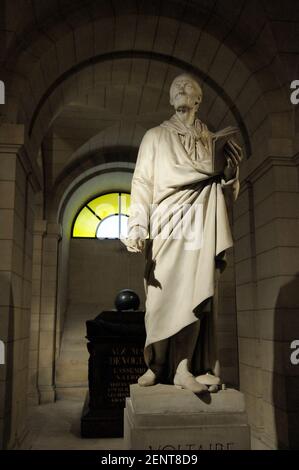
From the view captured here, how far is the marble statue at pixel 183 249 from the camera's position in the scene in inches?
108

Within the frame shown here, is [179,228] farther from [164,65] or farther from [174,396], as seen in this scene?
[164,65]

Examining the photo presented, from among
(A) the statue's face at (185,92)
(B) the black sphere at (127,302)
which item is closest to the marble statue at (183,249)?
(A) the statue's face at (185,92)

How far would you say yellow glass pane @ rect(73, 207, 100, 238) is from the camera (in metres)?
12.6

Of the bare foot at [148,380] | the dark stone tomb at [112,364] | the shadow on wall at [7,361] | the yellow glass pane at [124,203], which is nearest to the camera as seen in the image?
the bare foot at [148,380]

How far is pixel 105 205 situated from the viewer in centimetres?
1267

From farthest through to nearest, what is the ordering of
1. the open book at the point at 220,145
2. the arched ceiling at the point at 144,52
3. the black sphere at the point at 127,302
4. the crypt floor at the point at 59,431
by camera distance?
the black sphere at the point at 127,302
the crypt floor at the point at 59,431
the arched ceiling at the point at 144,52
the open book at the point at 220,145

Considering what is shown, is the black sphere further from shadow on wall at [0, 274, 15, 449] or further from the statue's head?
the statue's head

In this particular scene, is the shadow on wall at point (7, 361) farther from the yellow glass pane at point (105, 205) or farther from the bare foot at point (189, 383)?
the yellow glass pane at point (105, 205)

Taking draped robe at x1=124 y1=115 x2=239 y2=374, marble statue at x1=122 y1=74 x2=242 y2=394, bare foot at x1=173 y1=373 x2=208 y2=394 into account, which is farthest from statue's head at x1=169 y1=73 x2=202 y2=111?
bare foot at x1=173 y1=373 x2=208 y2=394

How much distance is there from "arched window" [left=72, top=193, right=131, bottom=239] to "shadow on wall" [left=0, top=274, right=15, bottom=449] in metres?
7.90

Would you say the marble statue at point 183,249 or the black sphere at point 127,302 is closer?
the marble statue at point 183,249

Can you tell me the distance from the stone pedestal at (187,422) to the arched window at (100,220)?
10.0 metres

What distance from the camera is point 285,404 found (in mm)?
4668

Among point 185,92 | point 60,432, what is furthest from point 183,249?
point 60,432
